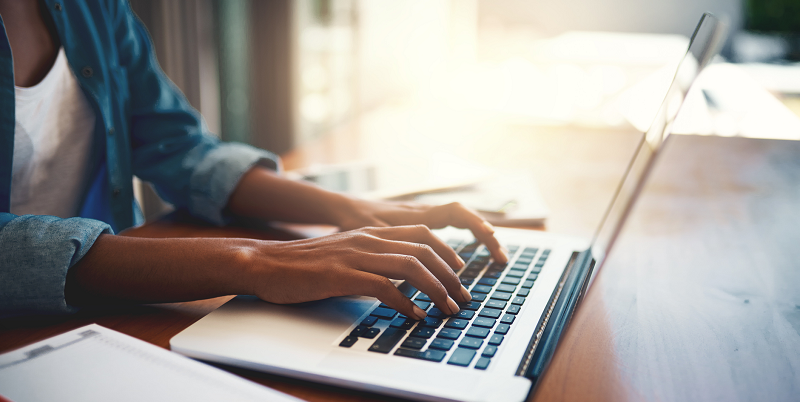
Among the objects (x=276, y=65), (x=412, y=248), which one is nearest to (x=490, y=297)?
(x=412, y=248)

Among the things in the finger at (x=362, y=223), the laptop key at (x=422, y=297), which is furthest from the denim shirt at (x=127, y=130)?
the laptop key at (x=422, y=297)

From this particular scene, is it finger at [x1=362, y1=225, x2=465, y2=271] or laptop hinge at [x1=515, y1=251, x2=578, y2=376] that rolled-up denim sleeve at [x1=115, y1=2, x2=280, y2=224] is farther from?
Result: laptop hinge at [x1=515, y1=251, x2=578, y2=376]

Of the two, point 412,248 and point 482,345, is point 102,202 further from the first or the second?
point 482,345

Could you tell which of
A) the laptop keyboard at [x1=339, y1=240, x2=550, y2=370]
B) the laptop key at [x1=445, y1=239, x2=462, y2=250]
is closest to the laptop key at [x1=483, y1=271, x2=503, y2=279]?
the laptop keyboard at [x1=339, y1=240, x2=550, y2=370]

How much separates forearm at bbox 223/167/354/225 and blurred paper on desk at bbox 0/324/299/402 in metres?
→ 0.39

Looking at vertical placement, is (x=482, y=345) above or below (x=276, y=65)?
below

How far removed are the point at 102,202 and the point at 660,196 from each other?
955 millimetres

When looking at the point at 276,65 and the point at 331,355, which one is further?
the point at 276,65

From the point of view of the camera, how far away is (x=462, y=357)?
43 cm

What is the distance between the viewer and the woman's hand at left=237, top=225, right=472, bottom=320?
513 mm

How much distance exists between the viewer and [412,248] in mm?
557

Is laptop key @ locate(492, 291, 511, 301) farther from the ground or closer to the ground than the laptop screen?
closer to the ground

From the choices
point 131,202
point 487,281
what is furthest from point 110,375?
point 131,202

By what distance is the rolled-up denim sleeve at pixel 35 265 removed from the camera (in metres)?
0.50
